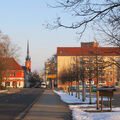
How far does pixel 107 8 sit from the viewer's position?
29.4 ft

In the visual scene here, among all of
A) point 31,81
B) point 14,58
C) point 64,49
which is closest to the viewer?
point 14,58

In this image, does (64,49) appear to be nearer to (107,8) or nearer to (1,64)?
(1,64)

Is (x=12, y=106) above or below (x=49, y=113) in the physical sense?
below

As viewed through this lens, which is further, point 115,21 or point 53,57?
point 53,57

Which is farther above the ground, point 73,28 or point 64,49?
point 64,49

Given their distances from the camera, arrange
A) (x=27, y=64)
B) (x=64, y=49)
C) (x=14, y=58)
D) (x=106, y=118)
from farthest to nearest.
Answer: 1. (x=27, y=64)
2. (x=64, y=49)
3. (x=14, y=58)
4. (x=106, y=118)

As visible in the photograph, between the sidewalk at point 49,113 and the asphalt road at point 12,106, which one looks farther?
the asphalt road at point 12,106

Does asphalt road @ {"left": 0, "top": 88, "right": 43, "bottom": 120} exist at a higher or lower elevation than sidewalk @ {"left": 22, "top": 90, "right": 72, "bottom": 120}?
lower

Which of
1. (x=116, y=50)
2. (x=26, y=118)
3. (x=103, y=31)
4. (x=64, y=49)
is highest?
(x=64, y=49)

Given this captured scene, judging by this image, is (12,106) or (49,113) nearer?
(49,113)

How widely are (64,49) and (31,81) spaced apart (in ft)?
153

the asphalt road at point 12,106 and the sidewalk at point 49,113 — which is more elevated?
the sidewalk at point 49,113

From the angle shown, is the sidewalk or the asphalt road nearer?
the sidewalk

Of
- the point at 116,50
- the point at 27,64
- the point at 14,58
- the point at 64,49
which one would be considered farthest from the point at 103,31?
the point at 27,64
